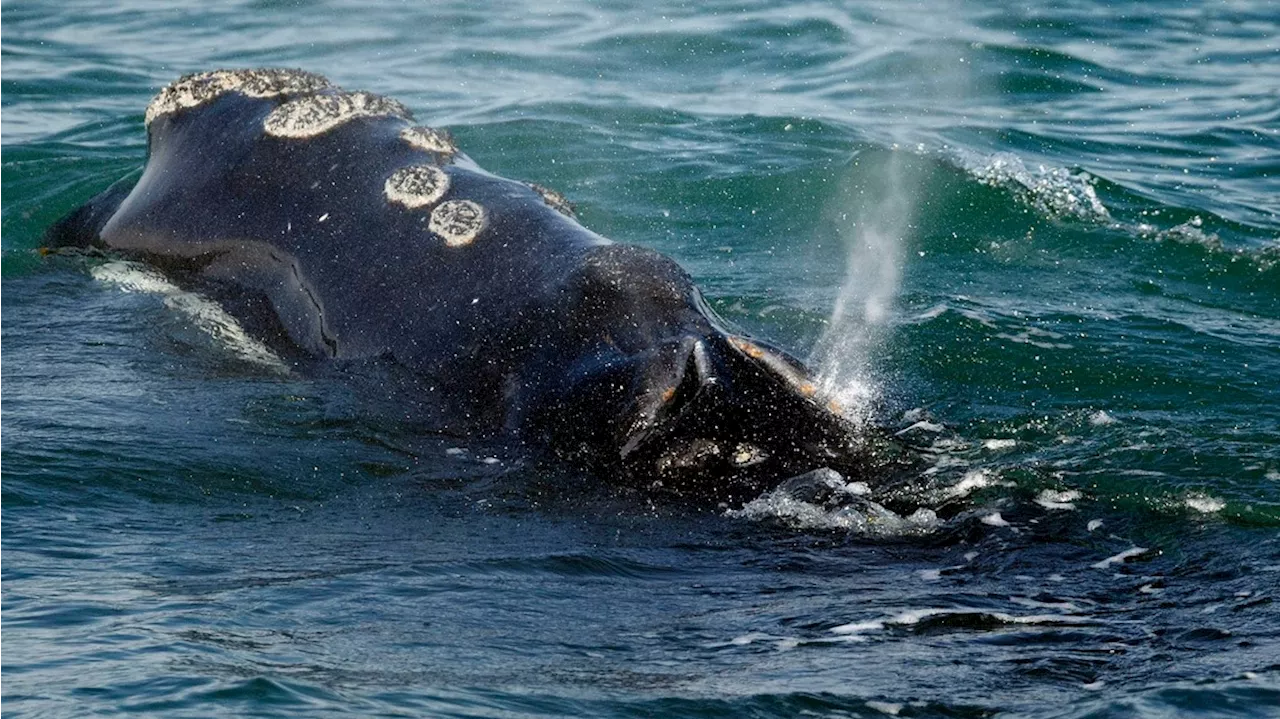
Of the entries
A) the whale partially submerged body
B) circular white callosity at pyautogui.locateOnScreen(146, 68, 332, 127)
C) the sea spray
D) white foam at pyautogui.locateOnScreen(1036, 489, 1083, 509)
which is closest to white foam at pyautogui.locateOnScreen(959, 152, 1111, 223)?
the sea spray

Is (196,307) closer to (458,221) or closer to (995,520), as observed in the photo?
(458,221)

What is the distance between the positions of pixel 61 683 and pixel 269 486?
92.5 inches

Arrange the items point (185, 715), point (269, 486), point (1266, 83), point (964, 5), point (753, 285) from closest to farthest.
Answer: point (185, 715) < point (269, 486) < point (753, 285) < point (1266, 83) < point (964, 5)

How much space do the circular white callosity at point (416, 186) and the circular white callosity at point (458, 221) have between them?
122mm

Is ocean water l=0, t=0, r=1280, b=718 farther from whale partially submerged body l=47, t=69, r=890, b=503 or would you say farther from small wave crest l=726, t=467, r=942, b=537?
whale partially submerged body l=47, t=69, r=890, b=503

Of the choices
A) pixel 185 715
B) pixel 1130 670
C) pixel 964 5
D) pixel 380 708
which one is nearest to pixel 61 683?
pixel 185 715

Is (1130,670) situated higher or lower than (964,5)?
lower

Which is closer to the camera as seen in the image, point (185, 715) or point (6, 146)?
point (185, 715)

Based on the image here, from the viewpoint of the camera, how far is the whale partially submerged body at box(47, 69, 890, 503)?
7668 millimetres

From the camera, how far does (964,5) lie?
23609 mm

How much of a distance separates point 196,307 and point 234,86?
136cm

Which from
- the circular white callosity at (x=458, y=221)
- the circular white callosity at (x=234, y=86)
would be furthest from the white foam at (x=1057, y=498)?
the circular white callosity at (x=234, y=86)

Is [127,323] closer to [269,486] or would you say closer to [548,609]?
[269,486]

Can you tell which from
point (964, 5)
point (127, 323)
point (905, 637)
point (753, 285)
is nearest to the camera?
point (905, 637)
